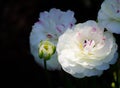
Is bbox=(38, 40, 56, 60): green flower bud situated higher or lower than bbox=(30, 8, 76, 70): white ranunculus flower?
lower

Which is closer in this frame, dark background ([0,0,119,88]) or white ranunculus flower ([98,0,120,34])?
white ranunculus flower ([98,0,120,34])

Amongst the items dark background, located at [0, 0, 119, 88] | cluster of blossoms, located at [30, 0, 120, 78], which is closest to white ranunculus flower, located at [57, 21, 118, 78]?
cluster of blossoms, located at [30, 0, 120, 78]

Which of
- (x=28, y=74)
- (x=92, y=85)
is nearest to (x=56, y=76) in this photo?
(x=28, y=74)

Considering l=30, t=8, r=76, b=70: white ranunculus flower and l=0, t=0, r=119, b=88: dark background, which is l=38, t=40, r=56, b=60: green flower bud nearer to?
l=30, t=8, r=76, b=70: white ranunculus flower

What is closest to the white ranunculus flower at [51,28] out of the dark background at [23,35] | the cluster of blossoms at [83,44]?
the cluster of blossoms at [83,44]

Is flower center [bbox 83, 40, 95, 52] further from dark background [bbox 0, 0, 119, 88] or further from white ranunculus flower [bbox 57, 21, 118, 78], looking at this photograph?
dark background [bbox 0, 0, 119, 88]
